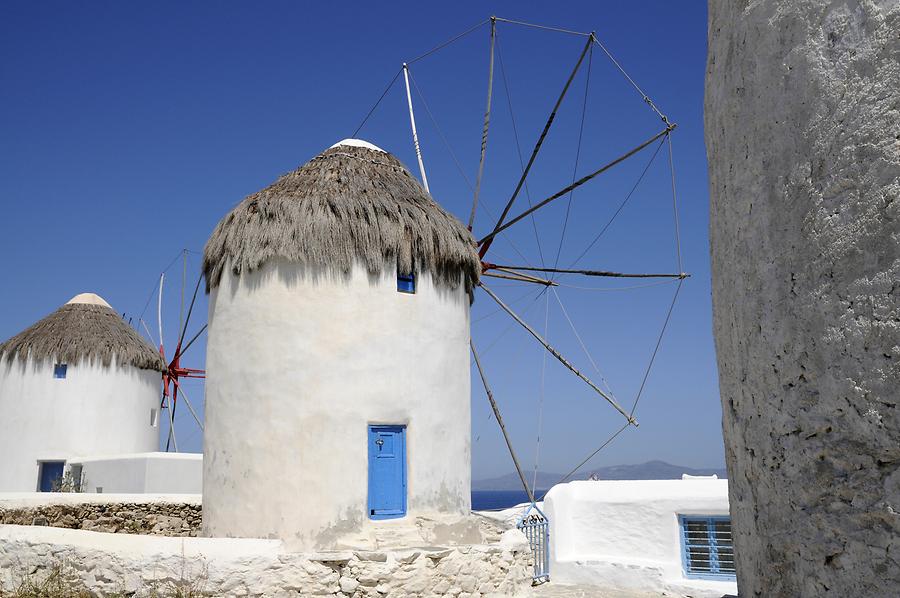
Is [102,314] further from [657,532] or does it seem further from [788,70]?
[788,70]

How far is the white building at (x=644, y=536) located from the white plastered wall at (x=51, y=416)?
36.3ft

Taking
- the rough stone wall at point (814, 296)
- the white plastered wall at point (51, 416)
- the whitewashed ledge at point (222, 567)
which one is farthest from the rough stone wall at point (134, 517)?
the rough stone wall at point (814, 296)

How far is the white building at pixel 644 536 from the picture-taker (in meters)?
12.6

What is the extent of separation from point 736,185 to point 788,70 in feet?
1.13

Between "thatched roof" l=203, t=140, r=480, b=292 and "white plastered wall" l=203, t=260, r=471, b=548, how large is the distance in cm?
20

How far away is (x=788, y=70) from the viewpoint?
2156 millimetres

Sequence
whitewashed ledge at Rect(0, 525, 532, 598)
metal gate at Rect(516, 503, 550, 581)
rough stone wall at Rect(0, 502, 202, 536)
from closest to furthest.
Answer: whitewashed ledge at Rect(0, 525, 532, 598) < rough stone wall at Rect(0, 502, 202, 536) < metal gate at Rect(516, 503, 550, 581)

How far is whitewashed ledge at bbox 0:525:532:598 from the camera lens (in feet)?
24.2

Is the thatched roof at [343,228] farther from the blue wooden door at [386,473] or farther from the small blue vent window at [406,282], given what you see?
the blue wooden door at [386,473]

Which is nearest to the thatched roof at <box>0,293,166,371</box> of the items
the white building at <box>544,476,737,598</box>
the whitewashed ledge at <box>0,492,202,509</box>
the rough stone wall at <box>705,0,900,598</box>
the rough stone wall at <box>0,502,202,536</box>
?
the whitewashed ledge at <box>0,492,202,509</box>

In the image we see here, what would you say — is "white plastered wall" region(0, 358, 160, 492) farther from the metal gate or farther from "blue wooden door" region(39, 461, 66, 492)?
the metal gate

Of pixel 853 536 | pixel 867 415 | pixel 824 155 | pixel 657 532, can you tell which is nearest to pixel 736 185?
pixel 824 155

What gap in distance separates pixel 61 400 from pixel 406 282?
1226 cm

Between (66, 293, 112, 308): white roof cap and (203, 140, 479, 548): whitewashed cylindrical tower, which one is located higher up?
(66, 293, 112, 308): white roof cap
